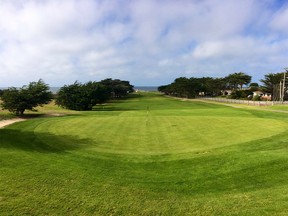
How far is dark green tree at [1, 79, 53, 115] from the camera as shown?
109 ft

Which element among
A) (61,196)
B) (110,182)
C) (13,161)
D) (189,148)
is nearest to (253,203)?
(110,182)

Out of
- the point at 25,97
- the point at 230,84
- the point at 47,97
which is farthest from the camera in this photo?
the point at 230,84

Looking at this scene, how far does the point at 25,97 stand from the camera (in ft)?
111

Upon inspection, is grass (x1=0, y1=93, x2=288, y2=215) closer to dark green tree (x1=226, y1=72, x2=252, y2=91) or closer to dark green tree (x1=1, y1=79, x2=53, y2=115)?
dark green tree (x1=1, y1=79, x2=53, y2=115)

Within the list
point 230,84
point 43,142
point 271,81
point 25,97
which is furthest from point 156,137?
point 230,84

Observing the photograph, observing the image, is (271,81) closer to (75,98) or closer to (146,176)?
(75,98)

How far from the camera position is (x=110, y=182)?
898 centimetres

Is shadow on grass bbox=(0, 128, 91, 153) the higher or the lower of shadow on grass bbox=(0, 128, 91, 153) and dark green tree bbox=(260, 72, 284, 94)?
the lower

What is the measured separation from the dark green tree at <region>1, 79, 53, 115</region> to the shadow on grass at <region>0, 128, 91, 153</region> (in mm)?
17350

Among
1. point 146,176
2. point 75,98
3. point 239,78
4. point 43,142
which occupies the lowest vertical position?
point 146,176

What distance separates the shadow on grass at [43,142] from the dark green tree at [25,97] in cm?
1735

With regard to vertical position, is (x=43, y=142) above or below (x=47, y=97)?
below

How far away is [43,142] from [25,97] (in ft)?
67.1

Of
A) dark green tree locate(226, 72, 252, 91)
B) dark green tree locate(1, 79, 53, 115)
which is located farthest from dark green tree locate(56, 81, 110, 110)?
dark green tree locate(226, 72, 252, 91)
